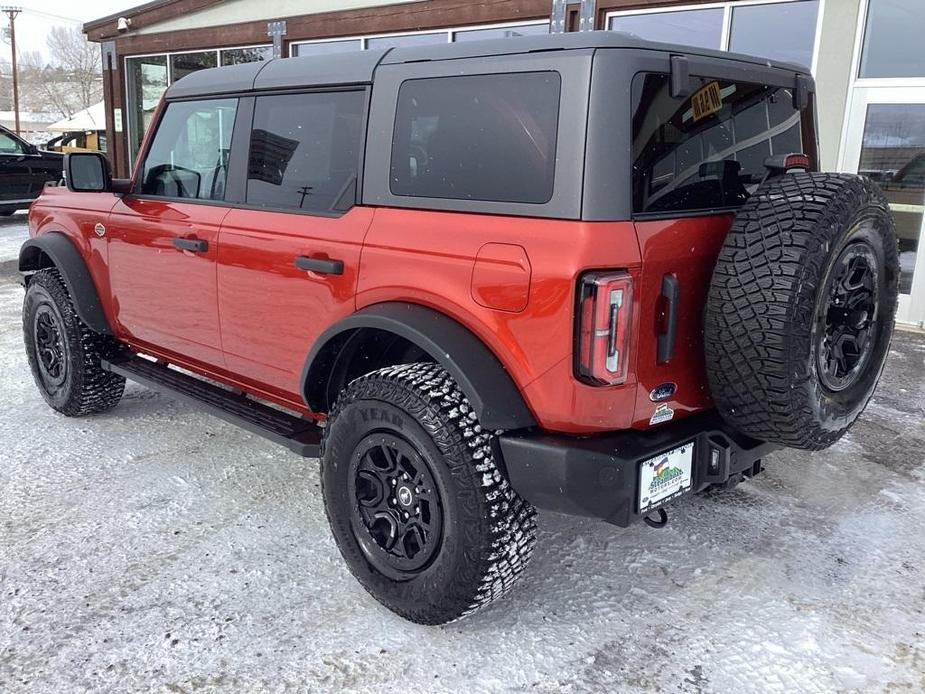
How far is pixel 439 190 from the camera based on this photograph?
8.61ft

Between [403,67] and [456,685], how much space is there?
6.71 ft

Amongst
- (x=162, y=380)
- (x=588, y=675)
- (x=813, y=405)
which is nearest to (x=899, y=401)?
(x=813, y=405)

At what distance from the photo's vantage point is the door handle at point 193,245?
3438 millimetres

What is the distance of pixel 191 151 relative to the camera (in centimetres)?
374

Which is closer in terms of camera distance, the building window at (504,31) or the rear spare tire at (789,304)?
the rear spare tire at (789,304)

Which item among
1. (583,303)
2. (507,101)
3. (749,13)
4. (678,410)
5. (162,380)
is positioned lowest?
(162,380)

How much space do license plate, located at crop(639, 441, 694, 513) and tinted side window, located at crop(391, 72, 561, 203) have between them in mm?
851

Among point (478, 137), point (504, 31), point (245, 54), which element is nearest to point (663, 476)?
point (478, 137)

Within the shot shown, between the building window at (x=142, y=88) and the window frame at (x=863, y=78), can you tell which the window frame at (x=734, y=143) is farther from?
the building window at (x=142, y=88)

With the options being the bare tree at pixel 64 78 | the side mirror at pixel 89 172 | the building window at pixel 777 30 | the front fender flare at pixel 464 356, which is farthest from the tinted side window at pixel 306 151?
the bare tree at pixel 64 78

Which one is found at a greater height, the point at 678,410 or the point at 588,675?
the point at 678,410

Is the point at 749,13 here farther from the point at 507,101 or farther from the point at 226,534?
the point at 226,534

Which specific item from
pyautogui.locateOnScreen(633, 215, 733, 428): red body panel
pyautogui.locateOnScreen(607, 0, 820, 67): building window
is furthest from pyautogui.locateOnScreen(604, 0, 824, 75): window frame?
pyautogui.locateOnScreen(633, 215, 733, 428): red body panel

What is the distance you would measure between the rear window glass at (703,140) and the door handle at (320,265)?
3.63 feet
